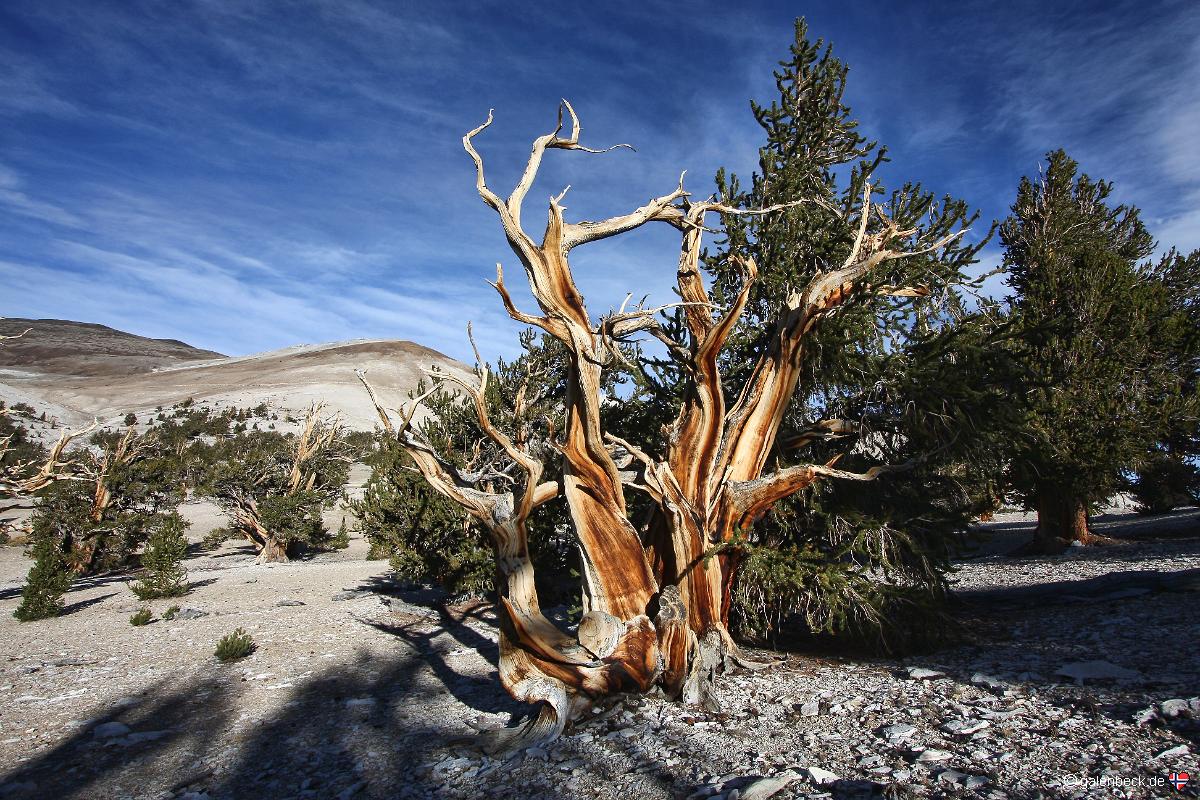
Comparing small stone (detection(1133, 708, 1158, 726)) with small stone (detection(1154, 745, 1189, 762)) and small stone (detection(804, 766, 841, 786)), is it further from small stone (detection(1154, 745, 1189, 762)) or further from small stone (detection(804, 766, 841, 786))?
small stone (detection(804, 766, 841, 786))

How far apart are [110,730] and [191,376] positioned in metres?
65.7

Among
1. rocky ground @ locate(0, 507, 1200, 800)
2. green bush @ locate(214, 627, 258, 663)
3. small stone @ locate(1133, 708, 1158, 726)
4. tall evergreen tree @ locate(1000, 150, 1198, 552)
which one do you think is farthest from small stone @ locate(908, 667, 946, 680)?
green bush @ locate(214, 627, 258, 663)

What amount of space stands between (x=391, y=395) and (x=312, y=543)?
3991 cm

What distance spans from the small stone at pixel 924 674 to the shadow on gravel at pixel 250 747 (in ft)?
11.7

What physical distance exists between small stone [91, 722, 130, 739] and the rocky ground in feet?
0.07

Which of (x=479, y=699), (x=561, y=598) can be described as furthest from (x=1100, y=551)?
(x=479, y=699)

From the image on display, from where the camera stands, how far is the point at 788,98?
25.0 ft

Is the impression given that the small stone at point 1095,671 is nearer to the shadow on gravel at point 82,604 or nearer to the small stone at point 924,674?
the small stone at point 924,674

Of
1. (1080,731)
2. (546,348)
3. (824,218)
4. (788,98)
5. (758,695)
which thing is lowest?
(758,695)

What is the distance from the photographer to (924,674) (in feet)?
15.8

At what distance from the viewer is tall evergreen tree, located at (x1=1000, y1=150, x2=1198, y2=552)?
10555 mm

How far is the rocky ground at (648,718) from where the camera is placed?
3199mm

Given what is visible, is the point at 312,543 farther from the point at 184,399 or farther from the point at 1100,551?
the point at 184,399

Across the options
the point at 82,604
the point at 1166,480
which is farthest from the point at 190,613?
the point at 1166,480
